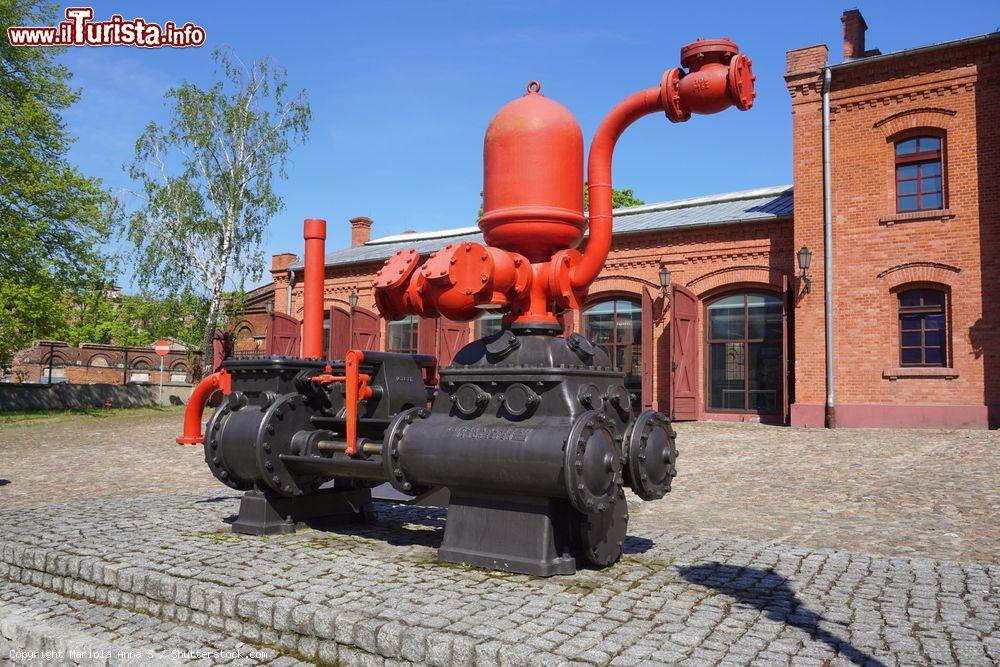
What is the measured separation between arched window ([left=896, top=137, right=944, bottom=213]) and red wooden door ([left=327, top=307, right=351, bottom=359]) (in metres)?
14.7

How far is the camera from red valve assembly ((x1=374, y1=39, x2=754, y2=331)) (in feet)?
15.2

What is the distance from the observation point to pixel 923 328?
15.1 m

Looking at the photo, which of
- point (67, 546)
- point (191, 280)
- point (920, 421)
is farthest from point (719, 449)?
point (191, 280)

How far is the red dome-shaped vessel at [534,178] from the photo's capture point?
492 centimetres

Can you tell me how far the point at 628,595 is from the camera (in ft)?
12.8

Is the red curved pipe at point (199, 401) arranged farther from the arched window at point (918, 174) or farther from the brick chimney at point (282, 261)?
the brick chimney at point (282, 261)

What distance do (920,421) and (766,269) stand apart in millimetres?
4454

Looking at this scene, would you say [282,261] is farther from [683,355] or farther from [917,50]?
[917,50]

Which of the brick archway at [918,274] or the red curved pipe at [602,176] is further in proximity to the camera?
the brick archway at [918,274]

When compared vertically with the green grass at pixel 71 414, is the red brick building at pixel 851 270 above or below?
above

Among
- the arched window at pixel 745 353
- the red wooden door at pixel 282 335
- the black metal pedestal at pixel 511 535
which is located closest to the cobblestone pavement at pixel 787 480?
the arched window at pixel 745 353

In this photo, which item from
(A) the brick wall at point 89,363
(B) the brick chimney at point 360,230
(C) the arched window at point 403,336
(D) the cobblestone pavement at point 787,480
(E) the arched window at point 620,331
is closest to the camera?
(D) the cobblestone pavement at point 787,480

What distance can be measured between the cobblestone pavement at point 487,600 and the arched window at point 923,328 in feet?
37.6

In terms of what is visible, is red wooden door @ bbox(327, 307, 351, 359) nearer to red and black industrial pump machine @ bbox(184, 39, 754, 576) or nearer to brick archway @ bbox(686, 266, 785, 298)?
brick archway @ bbox(686, 266, 785, 298)
